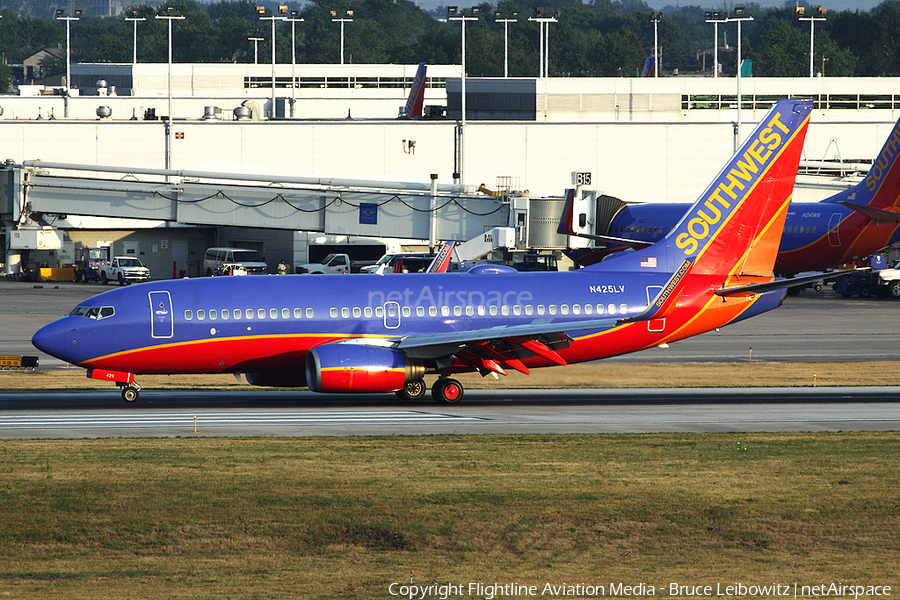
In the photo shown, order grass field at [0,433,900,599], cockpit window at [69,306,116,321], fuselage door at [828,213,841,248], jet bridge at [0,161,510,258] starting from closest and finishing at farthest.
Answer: grass field at [0,433,900,599] → cockpit window at [69,306,116,321] → fuselage door at [828,213,841,248] → jet bridge at [0,161,510,258]

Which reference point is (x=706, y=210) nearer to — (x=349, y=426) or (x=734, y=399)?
(x=734, y=399)

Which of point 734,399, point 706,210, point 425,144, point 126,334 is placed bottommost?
point 734,399

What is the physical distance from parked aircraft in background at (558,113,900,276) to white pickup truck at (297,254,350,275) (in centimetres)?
2267

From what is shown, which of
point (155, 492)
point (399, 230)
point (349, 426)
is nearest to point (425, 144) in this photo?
point (399, 230)

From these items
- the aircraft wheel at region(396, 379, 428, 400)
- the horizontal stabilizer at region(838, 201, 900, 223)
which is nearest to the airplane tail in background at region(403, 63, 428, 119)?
the horizontal stabilizer at region(838, 201, 900, 223)

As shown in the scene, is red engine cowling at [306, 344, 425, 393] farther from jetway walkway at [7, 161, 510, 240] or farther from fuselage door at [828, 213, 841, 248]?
fuselage door at [828, 213, 841, 248]

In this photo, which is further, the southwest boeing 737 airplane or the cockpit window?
the cockpit window

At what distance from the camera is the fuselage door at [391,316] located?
37.9 metres

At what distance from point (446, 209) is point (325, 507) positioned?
63.3 metres

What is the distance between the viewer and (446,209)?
274ft

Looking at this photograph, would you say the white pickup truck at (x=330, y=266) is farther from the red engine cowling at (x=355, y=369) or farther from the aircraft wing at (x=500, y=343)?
the red engine cowling at (x=355, y=369)

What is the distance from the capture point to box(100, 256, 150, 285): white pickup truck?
304ft

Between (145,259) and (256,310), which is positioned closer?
(256,310)

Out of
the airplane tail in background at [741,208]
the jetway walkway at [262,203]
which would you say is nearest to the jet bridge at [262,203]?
the jetway walkway at [262,203]
